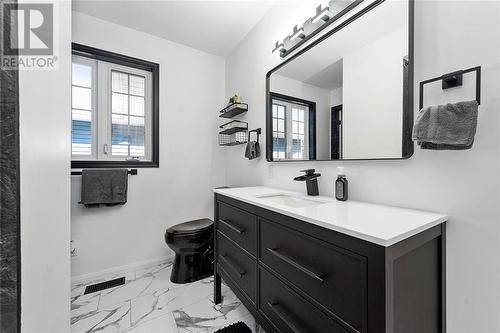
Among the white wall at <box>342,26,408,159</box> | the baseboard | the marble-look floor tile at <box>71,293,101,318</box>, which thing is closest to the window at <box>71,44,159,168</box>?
the baseboard

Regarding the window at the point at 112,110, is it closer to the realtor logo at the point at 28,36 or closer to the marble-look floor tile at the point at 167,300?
the realtor logo at the point at 28,36

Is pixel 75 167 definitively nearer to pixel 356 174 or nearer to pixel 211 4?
pixel 211 4

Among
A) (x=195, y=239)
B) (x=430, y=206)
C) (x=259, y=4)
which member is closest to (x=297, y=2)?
(x=259, y=4)

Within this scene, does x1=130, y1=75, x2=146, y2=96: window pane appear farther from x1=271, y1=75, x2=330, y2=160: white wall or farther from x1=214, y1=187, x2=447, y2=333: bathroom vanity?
x1=214, y1=187, x2=447, y2=333: bathroom vanity

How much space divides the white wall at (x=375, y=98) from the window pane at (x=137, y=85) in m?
2.11

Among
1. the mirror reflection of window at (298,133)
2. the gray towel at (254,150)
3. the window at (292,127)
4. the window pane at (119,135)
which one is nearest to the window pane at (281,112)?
the window at (292,127)

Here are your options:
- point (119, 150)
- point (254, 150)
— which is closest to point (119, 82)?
point (119, 150)

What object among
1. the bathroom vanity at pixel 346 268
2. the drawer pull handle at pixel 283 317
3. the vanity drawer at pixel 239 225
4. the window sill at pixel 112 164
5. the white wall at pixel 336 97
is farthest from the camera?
the window sill at pixel 112 164

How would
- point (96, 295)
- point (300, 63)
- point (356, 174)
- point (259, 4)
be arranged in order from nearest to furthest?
point (356, 174) < point (300, 63) < point (96, 295) < point (259, 4)

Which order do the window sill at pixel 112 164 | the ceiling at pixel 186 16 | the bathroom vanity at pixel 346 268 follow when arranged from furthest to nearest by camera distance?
1. the window sill at pixel 112 164
2. the ceiling at pixel 186 16
3. the bathroom vanity at pixel 346 268

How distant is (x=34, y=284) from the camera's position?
88 centimetres

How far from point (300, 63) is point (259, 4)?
Answer: 0.80 metres

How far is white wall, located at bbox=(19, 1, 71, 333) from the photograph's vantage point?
80cm

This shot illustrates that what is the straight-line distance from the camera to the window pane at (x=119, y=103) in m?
2.19
